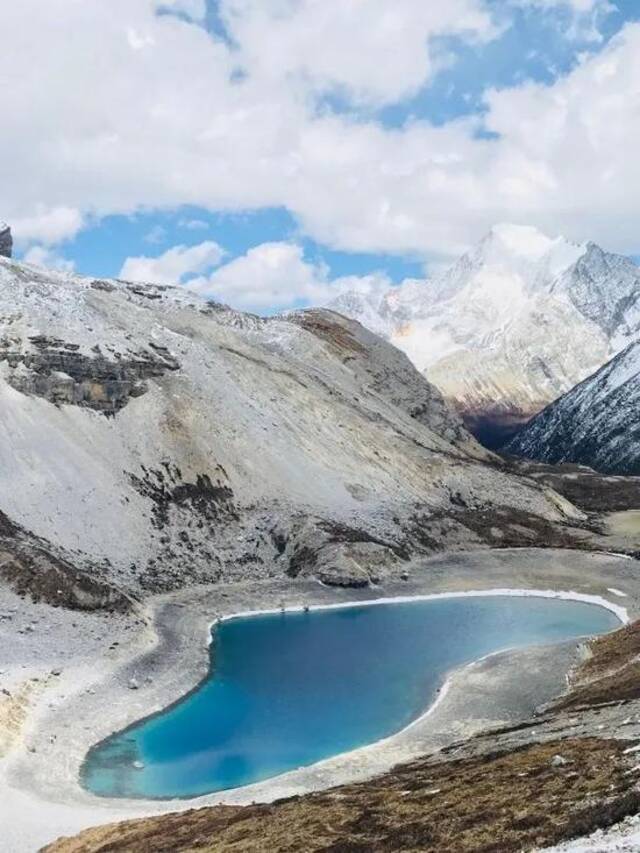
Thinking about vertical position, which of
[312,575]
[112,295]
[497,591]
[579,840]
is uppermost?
[112,295]

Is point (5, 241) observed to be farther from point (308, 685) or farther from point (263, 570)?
point (308, 685)

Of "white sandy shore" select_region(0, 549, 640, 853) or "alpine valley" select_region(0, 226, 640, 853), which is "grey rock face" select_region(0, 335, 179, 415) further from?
"white sandy shore" select_region(0, 549, 640, 853)

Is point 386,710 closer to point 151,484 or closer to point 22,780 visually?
point 22,780

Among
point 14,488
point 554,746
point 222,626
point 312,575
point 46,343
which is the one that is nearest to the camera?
point 554,746

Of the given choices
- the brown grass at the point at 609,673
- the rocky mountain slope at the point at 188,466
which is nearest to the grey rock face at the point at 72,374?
the rocky mountain slope at the point at 188,466

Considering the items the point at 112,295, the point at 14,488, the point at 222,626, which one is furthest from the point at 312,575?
the point at 112,295

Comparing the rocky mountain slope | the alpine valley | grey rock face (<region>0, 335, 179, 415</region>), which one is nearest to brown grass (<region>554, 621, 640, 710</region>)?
the alpine valley

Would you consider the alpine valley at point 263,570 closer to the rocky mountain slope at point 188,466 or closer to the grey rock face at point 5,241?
the rocky mountain slope at point 188,466
